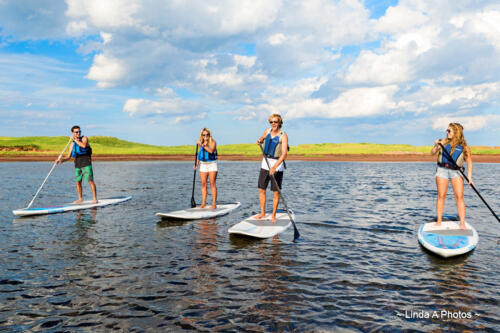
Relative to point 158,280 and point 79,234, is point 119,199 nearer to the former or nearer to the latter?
point 79,234

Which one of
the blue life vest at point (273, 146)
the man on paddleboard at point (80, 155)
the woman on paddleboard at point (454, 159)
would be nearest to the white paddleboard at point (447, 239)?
the woman on paddleboard at point (454, 159)

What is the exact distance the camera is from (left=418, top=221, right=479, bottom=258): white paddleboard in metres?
7.90

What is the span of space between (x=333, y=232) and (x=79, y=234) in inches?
302

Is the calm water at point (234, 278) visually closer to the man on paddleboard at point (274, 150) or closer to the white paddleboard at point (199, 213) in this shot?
the white paddleboard at point (199, 213)

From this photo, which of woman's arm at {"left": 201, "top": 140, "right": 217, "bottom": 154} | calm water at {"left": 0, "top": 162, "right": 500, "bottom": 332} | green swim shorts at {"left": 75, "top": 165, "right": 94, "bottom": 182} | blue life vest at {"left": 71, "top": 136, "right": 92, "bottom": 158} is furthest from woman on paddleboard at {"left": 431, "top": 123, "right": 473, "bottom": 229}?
blue life vest at {"left": 71, "top": 136, "right": 92, "bottom": 158}

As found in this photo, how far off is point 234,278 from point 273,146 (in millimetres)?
4705

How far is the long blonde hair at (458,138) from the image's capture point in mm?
9172

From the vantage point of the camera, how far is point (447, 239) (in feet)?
28.6

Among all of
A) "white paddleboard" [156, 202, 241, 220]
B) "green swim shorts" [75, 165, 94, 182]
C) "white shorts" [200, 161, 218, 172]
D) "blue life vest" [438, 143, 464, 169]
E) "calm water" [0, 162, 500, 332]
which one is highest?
"blue life vest" [438, 143, 464, 169]

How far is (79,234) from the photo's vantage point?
10.2 meters

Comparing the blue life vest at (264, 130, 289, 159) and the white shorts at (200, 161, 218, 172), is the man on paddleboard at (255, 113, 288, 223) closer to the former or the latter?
the blue life vest at (264, 130, 289, 159)

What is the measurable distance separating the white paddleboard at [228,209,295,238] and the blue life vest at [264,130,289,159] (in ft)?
6.92

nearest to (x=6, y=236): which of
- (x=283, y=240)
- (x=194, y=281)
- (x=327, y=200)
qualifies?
(x=194, y=281)

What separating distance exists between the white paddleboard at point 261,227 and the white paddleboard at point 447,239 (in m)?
3.82
